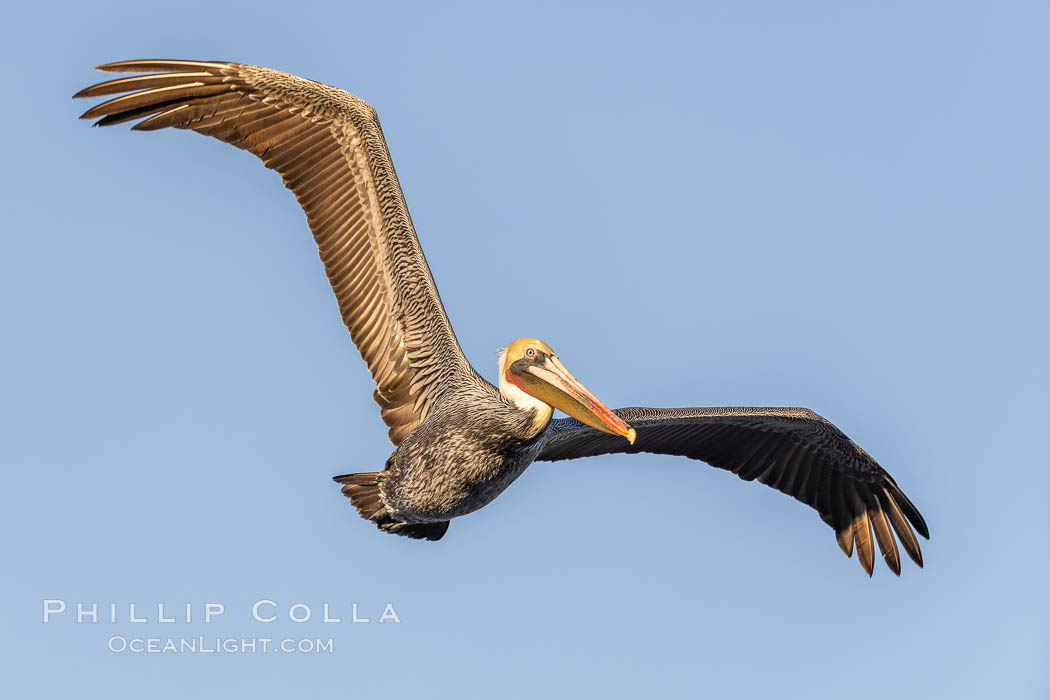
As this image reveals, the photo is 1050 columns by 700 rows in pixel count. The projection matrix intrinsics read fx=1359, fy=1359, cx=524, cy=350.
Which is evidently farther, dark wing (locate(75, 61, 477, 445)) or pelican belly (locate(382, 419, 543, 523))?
dark wing (locate(75, 61, 477, 445))

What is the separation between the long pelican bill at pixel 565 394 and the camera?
10320 mm

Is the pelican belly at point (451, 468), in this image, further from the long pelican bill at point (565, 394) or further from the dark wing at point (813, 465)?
the dark wing at point (813, 465)

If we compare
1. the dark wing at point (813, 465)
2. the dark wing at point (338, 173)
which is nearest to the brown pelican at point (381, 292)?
the dark wing at point (338, 173)

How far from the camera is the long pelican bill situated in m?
10.3

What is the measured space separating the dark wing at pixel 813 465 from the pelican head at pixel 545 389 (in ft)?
8.21

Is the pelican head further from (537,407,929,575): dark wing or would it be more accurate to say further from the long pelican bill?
Result: (537,407,929,575): dark wing

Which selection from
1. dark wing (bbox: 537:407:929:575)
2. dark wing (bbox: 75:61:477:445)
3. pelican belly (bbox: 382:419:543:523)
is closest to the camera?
pelican belly (bbox: 382:419:543:523)

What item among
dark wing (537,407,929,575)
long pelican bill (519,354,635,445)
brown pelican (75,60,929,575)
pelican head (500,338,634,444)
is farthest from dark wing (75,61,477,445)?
dark wing (537,407,929,575)

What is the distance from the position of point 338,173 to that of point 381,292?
106 centimetres

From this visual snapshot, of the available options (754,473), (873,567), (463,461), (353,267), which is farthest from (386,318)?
(873,567)

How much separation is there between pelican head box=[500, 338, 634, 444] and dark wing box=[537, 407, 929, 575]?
98.5 inches

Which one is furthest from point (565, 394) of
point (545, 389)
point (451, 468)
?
point (451, 468)

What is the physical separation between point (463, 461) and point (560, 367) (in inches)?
42.5

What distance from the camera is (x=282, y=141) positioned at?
11.3 metres
